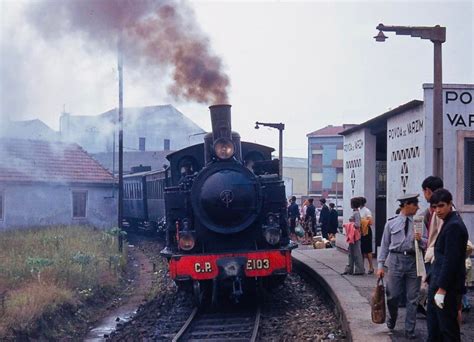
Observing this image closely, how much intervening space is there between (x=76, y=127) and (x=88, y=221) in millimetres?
9500

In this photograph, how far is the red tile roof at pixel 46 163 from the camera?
899 inches

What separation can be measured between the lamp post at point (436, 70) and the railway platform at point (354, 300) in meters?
1.97

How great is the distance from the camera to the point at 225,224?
9.76 meters

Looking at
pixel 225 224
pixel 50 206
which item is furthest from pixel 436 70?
pixel 50 206

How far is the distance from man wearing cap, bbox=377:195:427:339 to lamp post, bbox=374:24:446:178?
7.78 feet

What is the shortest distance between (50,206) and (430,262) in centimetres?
2045

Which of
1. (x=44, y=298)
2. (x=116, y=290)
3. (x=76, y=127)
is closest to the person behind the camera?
(x=44, y=298)

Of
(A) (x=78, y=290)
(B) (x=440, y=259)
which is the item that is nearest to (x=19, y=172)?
(A) (x=78, y=290)

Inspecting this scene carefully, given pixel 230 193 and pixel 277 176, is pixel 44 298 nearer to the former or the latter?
pixel 230 193

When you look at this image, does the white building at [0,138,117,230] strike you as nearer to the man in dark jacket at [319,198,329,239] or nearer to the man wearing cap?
the man in dark jacket at [319,198,329,239]

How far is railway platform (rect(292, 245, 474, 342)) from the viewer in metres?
6.87

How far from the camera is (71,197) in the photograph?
25.2 m

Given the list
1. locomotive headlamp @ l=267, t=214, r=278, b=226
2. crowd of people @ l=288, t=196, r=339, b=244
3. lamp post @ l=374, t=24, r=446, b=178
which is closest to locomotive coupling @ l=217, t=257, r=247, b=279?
locomotive headlamp @ l=267, t=214, r=278, b=226

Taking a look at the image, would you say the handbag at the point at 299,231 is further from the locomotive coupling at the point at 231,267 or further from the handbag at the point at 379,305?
the handbag at the point at 379,305
